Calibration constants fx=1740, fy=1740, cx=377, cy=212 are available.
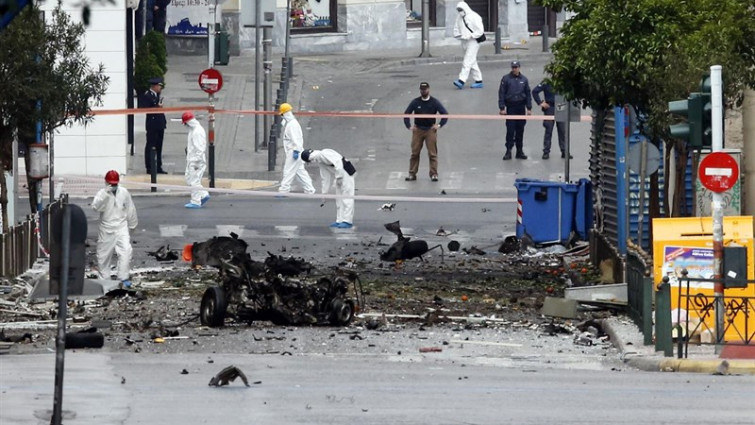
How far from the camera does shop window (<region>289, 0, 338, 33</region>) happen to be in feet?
162

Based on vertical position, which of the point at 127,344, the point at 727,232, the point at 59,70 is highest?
the point at 59,70

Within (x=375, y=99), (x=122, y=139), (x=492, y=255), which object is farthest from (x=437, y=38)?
(x=492, y=255)

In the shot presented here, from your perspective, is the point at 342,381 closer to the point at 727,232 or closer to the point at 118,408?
the point at 118,408

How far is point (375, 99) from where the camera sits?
137 ft

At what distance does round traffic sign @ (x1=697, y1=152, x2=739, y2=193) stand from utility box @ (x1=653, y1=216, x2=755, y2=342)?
2.07 ft

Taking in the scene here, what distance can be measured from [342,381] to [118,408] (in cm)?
212

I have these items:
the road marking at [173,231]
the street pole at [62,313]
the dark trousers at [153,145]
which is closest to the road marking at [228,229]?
the road marking at [173,231]

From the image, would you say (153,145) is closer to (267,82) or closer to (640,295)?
(267,82)

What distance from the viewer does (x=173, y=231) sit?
25.9 meters

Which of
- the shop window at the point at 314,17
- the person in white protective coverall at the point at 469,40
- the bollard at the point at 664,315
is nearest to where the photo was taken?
the bollard at the point at 664,315

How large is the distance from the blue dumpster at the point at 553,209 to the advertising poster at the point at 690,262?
28.2ft

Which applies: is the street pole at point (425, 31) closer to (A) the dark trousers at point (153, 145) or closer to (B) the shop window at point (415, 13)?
(B) the shop window at point (415, 13)

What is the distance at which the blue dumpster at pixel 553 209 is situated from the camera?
24859 millimetres

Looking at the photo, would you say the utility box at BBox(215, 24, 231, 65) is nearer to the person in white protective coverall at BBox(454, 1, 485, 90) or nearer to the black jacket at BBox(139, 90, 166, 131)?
the black jacket at BBox(139, 90, 166, 131)
